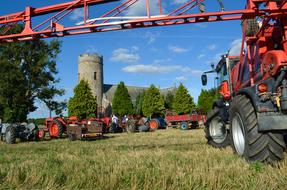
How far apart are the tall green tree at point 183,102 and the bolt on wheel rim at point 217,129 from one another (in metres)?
45.4

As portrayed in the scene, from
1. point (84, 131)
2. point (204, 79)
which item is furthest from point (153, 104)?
point (204, 79)

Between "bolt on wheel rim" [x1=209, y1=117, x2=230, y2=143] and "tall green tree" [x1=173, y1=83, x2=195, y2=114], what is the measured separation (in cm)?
4543

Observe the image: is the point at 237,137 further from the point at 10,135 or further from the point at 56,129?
the point at 56,129

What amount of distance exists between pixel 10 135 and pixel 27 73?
70.7 feet

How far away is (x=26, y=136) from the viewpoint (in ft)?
57.6

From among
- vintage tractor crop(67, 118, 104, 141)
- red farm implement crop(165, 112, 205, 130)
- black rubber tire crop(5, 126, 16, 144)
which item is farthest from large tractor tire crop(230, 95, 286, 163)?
red farm implement crop(165, 112, 205, 130)

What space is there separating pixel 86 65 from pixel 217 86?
204ft

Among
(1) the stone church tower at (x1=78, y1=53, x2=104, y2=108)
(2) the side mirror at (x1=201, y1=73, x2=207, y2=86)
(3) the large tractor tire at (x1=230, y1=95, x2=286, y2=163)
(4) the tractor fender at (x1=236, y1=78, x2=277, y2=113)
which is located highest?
(1) the stone church tower at (x1=78, y1=53, x2=104, y2=108)

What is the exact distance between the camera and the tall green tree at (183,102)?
2178 inches

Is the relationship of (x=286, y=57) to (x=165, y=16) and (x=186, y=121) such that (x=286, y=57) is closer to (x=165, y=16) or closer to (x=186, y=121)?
(x=165, y=16)

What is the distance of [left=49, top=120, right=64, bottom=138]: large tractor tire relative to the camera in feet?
60.7

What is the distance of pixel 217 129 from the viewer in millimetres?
9852

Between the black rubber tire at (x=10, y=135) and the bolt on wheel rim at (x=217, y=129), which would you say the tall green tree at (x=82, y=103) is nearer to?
the black rubber tire at (x=10, y=135)

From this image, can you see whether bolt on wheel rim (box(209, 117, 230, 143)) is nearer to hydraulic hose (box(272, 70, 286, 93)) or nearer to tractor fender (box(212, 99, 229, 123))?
tractor fender (box(212, 99, 229, 123))
